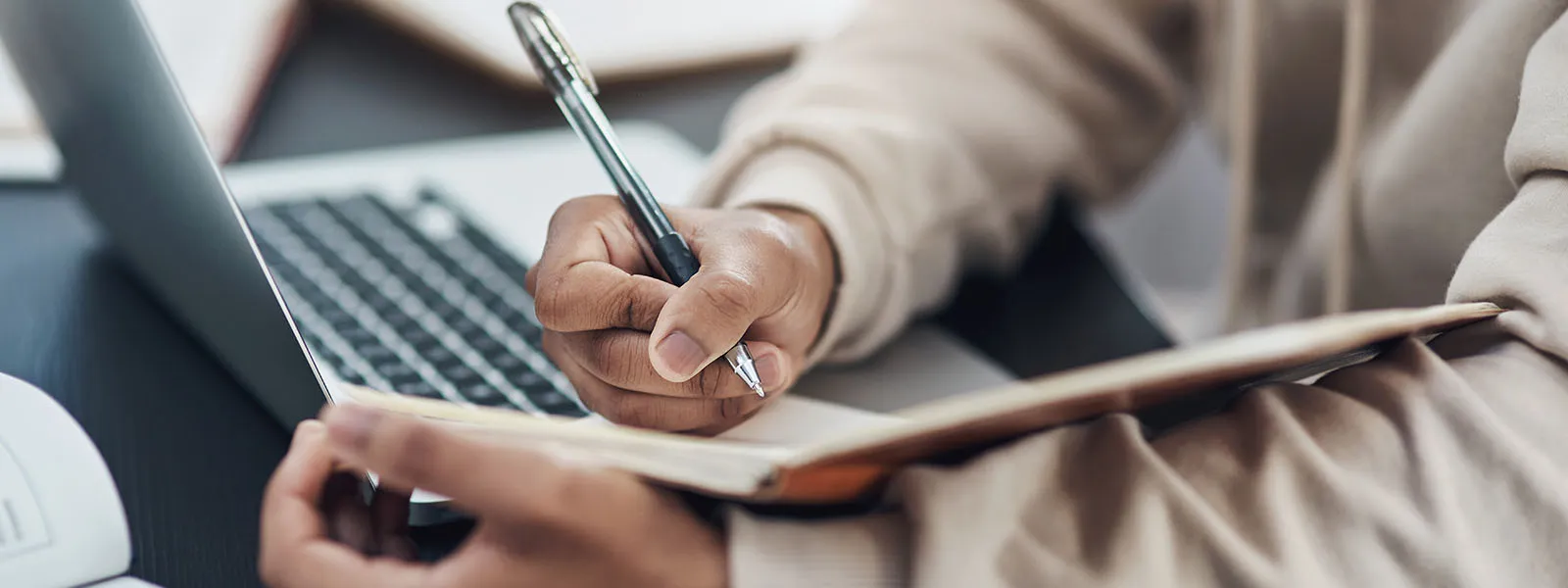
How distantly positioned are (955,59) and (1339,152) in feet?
0.52

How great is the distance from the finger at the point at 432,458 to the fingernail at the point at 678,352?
5 cm

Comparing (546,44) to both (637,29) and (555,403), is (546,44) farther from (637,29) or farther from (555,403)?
(637,29)

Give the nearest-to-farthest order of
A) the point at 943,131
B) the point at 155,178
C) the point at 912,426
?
the point at 912,426 < the point at 155,178 < the point at 943,131

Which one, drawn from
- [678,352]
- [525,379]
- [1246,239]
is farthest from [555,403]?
[1246,239]

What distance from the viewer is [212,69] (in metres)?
0.62

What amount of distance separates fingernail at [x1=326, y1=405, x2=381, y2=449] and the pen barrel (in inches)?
3.5

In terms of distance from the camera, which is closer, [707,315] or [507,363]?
[707,315]

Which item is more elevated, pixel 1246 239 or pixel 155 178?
pixel 155 178

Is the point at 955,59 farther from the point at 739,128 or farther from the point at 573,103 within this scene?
the point at 573,103

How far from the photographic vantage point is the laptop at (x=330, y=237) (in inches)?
11.4

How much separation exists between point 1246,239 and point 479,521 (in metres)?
0.38

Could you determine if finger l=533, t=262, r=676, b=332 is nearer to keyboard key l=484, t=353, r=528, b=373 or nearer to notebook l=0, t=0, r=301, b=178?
keyboard key l=484, t=353, r=528, b=373

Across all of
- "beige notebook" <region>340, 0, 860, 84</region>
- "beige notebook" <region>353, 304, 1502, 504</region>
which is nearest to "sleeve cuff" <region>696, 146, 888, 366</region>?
"beige notebook" <region>353, 304, 1502, 504</region>

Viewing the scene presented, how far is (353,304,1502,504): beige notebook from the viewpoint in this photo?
0.20m
